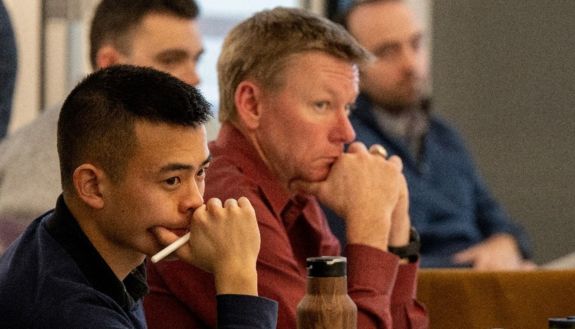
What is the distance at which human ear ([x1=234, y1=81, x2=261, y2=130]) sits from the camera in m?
2.19

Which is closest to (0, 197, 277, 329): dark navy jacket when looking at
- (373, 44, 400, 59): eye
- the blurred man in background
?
the blurred man in background

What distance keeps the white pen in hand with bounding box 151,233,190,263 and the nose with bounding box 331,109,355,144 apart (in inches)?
21.8

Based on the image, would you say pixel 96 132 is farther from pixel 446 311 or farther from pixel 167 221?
pixel 446 311

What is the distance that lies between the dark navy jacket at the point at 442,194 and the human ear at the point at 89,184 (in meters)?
2.14

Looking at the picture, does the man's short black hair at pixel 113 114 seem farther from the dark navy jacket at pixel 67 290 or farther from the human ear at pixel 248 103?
the human ear at pixel 248 103

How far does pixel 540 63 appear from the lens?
16.2 ft

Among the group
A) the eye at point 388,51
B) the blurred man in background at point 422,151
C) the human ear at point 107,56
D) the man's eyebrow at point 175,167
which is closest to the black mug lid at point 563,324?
the man's eyebrow at point 175,167

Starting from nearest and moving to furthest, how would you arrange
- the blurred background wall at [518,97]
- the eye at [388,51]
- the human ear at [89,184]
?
the human ear at [89,184] → the eye at [388,51] → the blurred background wall at [518,97]

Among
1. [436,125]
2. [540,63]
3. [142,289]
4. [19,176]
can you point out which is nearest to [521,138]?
[540,63]

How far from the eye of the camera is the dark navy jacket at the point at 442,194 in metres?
3.83

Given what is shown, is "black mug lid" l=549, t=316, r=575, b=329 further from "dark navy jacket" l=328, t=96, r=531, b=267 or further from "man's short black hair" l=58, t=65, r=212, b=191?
"dark navy jacket" l=328, t=96, r=531, b=267

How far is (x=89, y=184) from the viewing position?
160cm

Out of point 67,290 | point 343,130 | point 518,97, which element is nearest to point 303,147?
point 343,130

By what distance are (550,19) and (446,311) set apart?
2.91 meters
